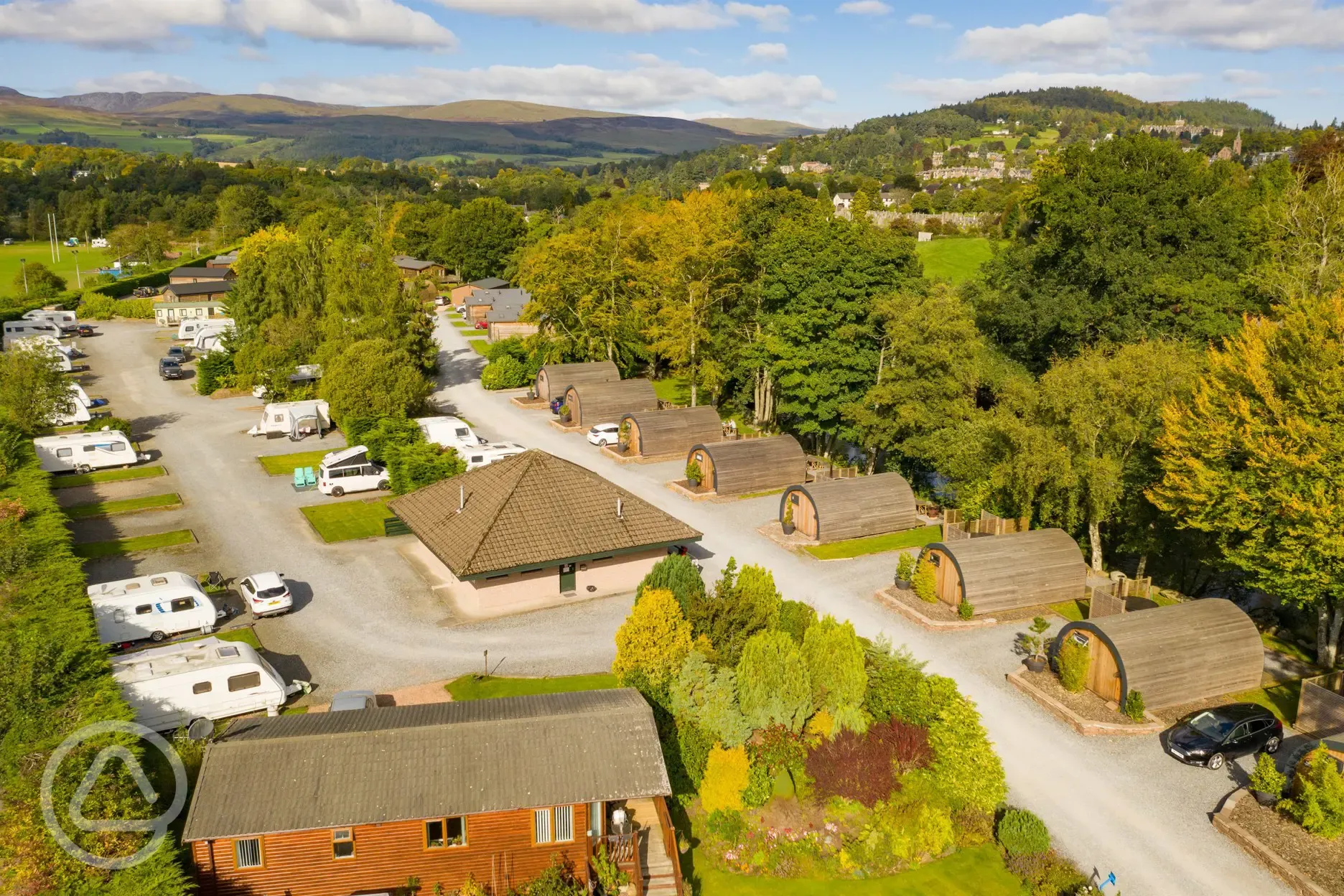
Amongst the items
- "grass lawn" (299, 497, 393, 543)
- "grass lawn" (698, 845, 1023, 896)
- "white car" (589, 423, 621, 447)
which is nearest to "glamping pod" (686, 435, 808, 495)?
"white car" (589, 423, 621, 447)

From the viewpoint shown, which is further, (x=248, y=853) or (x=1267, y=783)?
(x=1267, y=783)

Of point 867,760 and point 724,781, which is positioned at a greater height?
point 867,760

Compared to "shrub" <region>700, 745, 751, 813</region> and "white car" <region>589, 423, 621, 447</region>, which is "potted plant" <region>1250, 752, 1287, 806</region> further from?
"white car" <region>589, 423, 621, 447</region>

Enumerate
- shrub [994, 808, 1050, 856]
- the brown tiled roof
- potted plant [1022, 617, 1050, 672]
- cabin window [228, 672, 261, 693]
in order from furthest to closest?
1. the brown tiled roof
2. potted plant [1022, 617, 1050, 672]
3. cabin window [228, 672, 261, 693]
4. shrub [994, 808, 1050, 856]

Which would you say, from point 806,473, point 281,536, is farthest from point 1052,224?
point 281,536

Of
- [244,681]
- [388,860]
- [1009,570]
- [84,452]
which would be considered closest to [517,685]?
[244,681]

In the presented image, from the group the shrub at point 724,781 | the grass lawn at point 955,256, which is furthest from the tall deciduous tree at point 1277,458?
the grass lawn at point 955,256

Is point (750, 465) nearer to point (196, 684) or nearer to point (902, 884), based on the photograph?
point (902, 884)

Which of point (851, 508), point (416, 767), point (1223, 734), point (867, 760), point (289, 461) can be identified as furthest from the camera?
point (289, 461)
